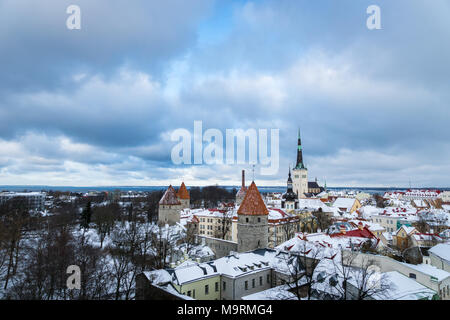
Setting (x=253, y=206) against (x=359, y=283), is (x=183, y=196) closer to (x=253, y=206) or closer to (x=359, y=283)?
(x=253, y=206)

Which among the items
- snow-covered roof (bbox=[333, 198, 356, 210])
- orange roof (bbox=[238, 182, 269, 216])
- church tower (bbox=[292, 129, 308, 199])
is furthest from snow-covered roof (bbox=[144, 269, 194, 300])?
church tower (bbox=[292, 129, 308, 199])

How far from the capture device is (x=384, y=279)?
16828mm

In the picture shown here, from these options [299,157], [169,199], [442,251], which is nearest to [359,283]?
[442,251]

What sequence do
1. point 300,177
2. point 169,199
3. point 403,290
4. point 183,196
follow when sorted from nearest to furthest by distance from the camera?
→ point 403,290, point 169,199, point 183,196, point 300,177

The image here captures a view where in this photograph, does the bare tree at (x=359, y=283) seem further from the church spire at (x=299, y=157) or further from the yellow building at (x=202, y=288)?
the church spire at (x=299, y=157)

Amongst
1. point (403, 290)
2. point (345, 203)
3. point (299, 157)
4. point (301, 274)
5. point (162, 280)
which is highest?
point (299, 157)

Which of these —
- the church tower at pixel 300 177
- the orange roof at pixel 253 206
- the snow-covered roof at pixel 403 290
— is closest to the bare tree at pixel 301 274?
the snow-covered roof at pixel 403 290

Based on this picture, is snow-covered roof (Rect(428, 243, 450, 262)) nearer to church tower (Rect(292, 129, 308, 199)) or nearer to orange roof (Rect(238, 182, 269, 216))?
orange roof (Rect(238, 182, 269, 216))

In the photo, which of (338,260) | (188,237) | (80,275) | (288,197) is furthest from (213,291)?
(288,197)

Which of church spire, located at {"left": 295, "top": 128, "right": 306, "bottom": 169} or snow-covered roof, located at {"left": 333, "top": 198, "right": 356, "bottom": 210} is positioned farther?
church spire, located at {"left": 295, "top": 128, "right": 306, "bottom": 169}

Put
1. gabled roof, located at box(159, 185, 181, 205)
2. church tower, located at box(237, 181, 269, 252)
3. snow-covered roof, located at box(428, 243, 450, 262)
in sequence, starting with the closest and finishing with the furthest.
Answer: snow-covered roof, located at box(428, 243, 450, 262), church tower, located at box(237, 181, 269, 252), gabled roof, located at box(159, 185, 181, 205)

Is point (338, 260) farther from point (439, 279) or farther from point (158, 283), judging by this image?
point (158, 283)
